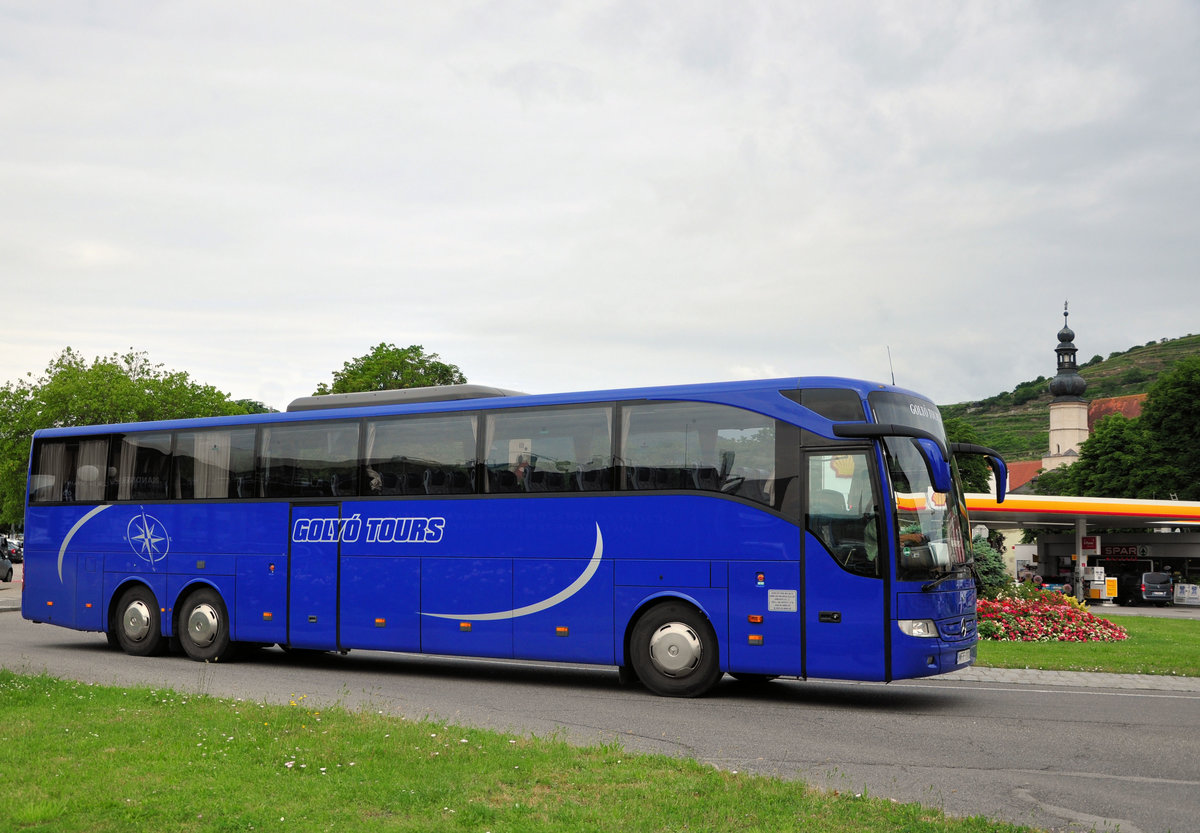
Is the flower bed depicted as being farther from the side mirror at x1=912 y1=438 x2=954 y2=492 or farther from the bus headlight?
the side mirror at x1=912 y1=438 x2=954 y2=492

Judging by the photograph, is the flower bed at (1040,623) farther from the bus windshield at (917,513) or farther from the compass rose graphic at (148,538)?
the compass rose graphic at (148,538)

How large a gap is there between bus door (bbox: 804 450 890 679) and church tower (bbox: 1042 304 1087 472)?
117 m

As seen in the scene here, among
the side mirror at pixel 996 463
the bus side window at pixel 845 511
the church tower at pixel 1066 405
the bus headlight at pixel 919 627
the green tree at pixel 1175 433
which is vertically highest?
the church tower at pixel 1066 405

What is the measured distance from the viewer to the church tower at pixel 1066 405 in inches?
4761

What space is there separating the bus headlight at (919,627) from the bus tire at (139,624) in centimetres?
1131

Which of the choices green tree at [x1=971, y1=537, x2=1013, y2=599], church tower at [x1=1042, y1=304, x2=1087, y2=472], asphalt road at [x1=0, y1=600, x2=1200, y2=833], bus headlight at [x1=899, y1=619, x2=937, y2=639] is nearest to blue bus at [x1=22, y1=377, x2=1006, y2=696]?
bus headlight at [x1=899, y1=619, x2=937, y2=639]

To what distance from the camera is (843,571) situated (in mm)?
12047

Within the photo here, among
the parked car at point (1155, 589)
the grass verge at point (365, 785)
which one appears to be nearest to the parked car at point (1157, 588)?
the parked car at point (1155, 589)

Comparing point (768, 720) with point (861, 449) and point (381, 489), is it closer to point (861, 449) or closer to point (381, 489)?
point (861, 449)

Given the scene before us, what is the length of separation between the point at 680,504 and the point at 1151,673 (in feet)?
27.3

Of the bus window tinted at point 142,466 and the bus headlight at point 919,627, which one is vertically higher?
the bus window tinted at point 142,466

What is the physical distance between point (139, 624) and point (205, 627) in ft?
4.64

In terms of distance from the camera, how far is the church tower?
4761 inches

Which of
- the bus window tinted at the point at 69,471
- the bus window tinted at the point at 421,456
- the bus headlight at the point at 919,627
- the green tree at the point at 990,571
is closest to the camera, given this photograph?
the bus headlight at the point at 919,627
